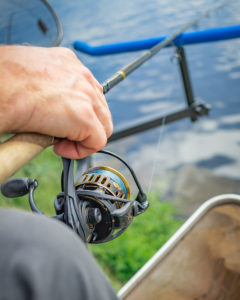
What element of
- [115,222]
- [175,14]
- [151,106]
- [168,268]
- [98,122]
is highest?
[98,122]

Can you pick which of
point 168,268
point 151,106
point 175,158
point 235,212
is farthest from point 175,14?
point 168,268

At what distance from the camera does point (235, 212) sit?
64.4 inches

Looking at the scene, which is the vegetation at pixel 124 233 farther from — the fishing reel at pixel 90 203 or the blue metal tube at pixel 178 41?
the fishing reel at pixel 90 203

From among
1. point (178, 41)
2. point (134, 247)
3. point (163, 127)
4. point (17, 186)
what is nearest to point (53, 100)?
point (17, 186)

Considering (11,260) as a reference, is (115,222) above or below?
below

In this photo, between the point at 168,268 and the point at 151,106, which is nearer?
the point at 168,268

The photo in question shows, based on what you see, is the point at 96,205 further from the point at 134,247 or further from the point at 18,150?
the point at 134,247

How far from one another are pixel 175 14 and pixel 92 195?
3.38m

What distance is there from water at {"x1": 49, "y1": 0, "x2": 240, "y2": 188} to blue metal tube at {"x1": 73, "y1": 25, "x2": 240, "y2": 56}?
84cm

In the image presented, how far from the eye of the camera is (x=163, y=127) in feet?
7.07

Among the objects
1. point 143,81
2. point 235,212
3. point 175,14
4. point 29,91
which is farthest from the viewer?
point 143,81

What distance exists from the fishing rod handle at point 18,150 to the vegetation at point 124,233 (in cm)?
134

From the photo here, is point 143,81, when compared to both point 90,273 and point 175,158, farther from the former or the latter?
point 90,273

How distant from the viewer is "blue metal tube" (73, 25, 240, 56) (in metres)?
1.69
